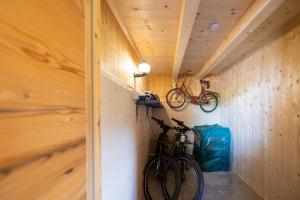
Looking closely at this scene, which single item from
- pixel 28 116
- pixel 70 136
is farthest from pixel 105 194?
pixel 28 116

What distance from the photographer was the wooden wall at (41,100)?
16.3 inches

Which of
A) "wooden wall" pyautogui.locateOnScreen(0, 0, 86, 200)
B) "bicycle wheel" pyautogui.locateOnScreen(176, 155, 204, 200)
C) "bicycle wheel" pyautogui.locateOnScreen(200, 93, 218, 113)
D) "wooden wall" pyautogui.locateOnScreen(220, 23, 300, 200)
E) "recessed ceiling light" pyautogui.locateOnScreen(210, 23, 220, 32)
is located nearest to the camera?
"wooden wall" pyautogui.locateOnScreen(0, 0, 86, 200)

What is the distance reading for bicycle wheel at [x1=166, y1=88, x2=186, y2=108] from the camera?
Answer: 5.48 m

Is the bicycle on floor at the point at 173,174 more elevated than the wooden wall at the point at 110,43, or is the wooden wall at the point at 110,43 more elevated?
the wooden wall at the point at 110,43

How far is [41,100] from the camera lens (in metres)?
0.51

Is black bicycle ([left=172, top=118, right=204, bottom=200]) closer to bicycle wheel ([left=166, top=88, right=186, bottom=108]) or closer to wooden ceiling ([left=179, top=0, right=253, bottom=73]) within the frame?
wooden ceiling ([left=179, top=0, right=253, bottom=73])

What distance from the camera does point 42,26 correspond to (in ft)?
1.74

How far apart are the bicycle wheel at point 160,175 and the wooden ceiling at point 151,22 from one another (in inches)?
64.1

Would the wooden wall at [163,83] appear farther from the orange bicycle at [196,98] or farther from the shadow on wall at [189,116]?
the shadow on wall at [189,116]

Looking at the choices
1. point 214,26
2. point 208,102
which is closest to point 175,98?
point 208,102

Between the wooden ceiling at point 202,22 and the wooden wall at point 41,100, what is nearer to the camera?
the wooden wall at point 41,100

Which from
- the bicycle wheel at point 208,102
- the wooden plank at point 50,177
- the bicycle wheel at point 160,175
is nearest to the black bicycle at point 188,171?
the bicycle wheel at point 160,175

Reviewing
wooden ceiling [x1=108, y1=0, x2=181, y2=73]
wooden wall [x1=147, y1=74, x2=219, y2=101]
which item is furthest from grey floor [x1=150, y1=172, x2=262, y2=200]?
wooden wall [x1=147, y1=74, x2=219, y2=101]

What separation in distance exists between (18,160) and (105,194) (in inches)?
42.3
